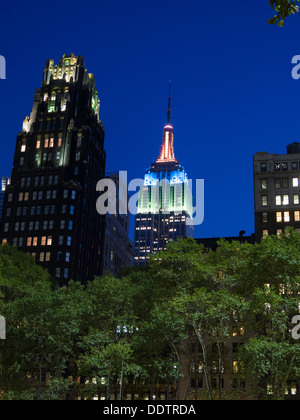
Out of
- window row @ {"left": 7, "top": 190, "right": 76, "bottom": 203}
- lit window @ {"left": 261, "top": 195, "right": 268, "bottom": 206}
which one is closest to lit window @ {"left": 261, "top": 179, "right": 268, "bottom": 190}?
lit window @ {"left": 261, "top": 195, "right": 268, "bottom": 206}

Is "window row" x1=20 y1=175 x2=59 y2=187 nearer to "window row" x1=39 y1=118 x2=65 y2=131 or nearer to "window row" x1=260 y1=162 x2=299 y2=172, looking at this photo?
"window row" x1=39 y1=118 x2=65 y2=131

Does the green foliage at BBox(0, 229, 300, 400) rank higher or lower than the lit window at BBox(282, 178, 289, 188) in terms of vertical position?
lower

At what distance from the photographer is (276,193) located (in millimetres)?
113875

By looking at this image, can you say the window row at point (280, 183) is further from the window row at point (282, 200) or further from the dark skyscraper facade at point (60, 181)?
the dark skyscraper facade at point (60, 181)

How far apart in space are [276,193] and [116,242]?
77328 mm

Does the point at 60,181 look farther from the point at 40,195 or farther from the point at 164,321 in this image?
the point at 164,321

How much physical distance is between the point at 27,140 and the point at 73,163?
16413 millimetres

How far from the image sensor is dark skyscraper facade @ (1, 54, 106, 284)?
453ft

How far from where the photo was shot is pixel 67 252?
13600 cm

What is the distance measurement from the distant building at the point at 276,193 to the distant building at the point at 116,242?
200 feet

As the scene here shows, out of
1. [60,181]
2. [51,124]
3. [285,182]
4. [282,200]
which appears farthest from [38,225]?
A: [285,182]

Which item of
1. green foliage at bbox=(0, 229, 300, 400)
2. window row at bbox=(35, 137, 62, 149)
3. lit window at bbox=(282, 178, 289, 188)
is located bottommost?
green foliage at bbox=(0, 229, 300, 400)

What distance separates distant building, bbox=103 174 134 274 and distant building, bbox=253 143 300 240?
200 feet
